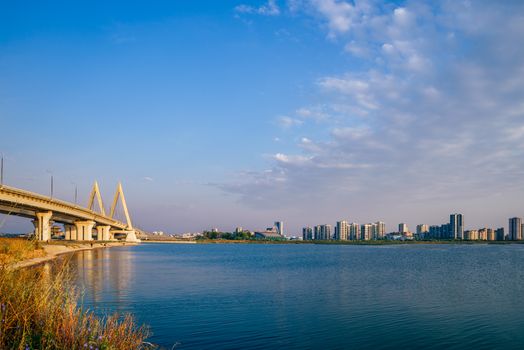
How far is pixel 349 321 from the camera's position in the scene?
69.7 ft

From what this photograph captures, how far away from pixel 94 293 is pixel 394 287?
79.7ft

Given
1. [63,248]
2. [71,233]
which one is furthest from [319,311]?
[71,233]

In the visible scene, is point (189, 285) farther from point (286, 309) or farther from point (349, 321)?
point (349, 321)


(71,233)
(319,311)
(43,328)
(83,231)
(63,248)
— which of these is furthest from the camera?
(71,233)

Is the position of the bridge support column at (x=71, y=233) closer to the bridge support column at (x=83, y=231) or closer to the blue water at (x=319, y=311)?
the bridge support column at (x=83, y=231)

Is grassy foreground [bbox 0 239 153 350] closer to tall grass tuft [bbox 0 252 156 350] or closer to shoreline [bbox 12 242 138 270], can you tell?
tall grass tuft [bbox 0 252 156 350]

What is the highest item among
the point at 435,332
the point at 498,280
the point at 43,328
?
the point at 43,328

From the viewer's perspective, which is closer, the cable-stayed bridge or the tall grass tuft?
the tall grass tuft

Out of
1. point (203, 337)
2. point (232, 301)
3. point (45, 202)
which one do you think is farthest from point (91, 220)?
point (203, 337)

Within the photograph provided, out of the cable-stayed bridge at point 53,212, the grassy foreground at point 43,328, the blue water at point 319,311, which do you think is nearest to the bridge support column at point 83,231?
the cable-stayed bridge at point 53,212

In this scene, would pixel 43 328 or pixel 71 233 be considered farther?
pixel 71 233

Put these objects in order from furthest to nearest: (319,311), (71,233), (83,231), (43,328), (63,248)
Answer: (71,233), (83,231), (63,248), (319,311), (43,328)

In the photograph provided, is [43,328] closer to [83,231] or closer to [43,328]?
[43,328]

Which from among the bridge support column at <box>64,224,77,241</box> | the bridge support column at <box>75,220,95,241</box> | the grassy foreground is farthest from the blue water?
the bridge support column at <box>64,224,77,241</box>
